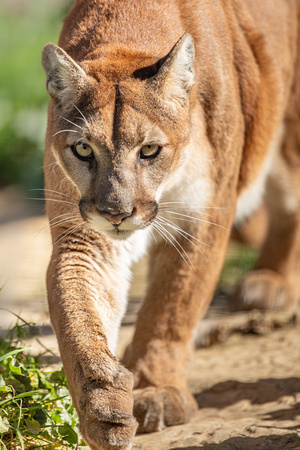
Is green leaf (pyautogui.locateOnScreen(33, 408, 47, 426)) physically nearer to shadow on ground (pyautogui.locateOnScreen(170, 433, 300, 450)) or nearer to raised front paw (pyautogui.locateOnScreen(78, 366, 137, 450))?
raised front paw (pyautogui.locateOnScreen(78, 366, 137, 450))

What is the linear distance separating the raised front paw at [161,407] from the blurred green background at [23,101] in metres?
4.25

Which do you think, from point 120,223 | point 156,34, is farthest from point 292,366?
point 156,34

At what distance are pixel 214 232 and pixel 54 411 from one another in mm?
1339

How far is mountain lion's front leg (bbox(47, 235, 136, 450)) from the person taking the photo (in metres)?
2.69

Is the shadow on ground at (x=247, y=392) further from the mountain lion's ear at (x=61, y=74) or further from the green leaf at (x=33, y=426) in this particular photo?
the mountain lion's ear at (x=61, y=74)

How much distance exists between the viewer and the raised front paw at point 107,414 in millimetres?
2656

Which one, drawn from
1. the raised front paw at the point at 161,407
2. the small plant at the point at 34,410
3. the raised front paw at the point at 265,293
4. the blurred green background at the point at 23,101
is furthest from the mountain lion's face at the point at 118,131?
the blurred green background at the point at 23,101

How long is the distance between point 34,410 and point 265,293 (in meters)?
2.78

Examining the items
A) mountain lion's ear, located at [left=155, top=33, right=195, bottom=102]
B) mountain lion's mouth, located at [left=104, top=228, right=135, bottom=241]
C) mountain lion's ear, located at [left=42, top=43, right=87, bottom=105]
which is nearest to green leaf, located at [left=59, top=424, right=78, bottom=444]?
mountain lion's mouth, located at [left=104, top=228, right=135, bottom=241]

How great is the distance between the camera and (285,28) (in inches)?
190

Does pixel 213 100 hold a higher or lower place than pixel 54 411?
higher

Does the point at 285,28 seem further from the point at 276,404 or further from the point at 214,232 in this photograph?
the point at 276,404

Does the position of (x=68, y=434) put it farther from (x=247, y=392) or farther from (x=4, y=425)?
(x=247, y=392)

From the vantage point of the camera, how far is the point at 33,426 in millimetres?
2924
